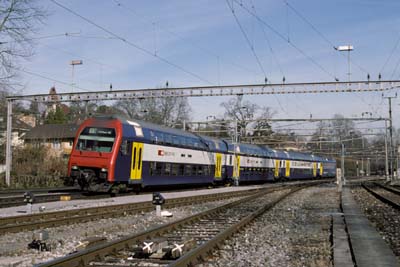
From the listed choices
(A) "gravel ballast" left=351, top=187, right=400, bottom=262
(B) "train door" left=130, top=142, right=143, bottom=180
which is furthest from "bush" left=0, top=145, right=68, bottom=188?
(A) "gravel ballast" left=351, top=187, right=400, bottom=262

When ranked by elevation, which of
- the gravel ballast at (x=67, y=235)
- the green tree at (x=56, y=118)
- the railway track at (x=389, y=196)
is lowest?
the gravel ballast at (x=67, y=235)

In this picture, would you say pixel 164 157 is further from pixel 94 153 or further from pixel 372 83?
pixel 372 83

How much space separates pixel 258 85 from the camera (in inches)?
1417

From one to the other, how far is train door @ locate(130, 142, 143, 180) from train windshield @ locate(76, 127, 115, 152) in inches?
58.1

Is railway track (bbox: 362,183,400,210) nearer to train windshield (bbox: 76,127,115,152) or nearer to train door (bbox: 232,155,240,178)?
train door (bbox: 232,155,240,178)

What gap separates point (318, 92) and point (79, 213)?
81.5 feet

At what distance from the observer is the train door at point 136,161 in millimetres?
22656

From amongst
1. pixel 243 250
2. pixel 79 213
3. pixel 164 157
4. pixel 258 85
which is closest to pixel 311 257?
pixel 243 250

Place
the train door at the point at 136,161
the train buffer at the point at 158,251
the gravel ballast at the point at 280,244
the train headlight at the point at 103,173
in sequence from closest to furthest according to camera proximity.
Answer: the train buffer at the point at 158,251, the gravel ballast at the point at 280,244, the train headlight at the point at 103,173, the train door at the point at 136,161

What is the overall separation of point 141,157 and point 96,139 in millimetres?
2666

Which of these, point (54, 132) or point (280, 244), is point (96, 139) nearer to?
point (280, 244)

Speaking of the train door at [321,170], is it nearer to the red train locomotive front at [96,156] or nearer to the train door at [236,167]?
the train door at [236,167]

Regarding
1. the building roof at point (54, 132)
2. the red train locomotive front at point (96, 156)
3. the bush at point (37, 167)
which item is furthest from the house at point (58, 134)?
the red train locomotive front at point (96, 156)

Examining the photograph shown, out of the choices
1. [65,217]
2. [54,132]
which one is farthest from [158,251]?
[54,132]
